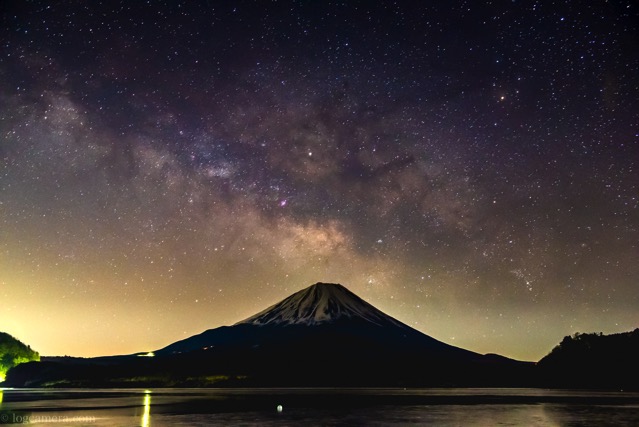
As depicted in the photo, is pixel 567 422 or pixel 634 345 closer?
pixel 567 422

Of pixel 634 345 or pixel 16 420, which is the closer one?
pixel 16 420

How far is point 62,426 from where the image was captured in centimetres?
3231

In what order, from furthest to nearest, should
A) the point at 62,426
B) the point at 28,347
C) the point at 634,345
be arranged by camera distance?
1. the point at 634,345
2. the point at 28,347
3. the point at 62,426

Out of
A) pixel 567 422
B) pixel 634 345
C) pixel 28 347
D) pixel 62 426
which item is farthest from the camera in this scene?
→ pixel 634 345

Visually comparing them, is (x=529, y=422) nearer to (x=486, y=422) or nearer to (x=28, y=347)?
(x=486, y=422)

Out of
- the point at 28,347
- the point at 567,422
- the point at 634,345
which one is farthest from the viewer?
the point at 634,345

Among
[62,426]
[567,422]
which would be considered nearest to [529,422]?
[567,422]

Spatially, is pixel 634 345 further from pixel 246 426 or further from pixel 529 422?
pixel 246 426

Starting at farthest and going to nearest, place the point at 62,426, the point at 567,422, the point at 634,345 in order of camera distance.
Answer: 1. the point at 634,345
2. the point at 567,422
3. the point at 62,426

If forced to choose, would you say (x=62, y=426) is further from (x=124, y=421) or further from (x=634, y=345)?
(x=634, y=345)

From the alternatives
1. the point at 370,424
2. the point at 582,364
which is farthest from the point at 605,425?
the point at 582,364

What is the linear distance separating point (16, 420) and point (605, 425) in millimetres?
36256

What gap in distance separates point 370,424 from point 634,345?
638 feet

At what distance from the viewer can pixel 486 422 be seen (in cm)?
3594
